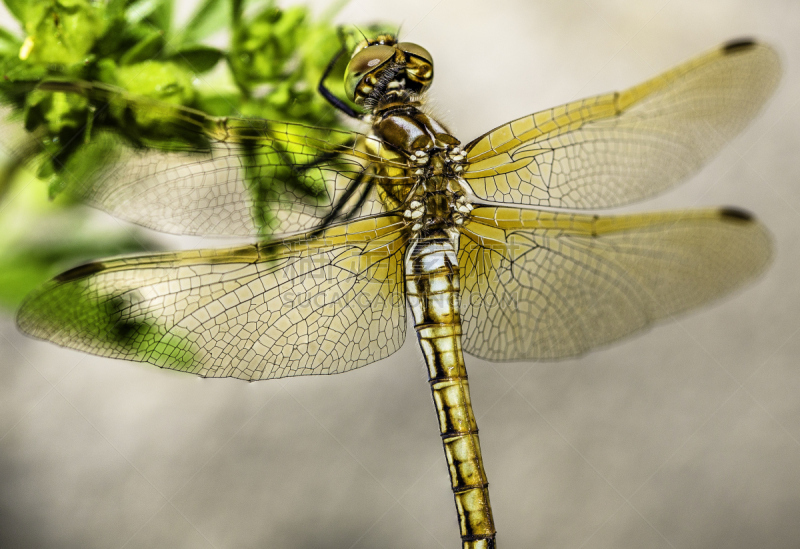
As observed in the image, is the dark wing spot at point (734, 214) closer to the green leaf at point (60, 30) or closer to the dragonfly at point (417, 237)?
the dragonfly at point (417, 237)

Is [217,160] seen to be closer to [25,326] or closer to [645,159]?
[25,326]

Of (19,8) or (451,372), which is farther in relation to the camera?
(451,372)

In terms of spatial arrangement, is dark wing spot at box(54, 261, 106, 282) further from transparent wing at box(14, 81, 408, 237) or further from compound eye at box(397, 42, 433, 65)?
compound eye at box(397, 42, 433, 65)

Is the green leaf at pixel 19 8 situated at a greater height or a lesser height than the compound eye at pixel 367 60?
greater

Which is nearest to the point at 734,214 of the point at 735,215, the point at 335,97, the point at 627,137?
the point at 735,215

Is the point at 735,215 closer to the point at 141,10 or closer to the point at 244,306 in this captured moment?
the point at 244,306

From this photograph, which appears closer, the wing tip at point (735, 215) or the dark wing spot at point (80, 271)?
the dark wing spot at point (80, 271)

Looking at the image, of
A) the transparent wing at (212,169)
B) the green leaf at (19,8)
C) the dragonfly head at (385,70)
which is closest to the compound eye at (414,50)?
the dragonfly head at (385,70)
